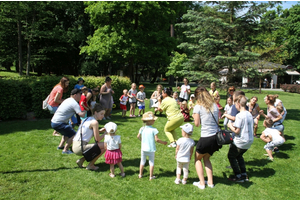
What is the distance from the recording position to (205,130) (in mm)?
4414

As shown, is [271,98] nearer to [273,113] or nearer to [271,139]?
[273,113]

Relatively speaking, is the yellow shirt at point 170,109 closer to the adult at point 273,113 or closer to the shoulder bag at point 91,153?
the shoulder bag at point 91,153

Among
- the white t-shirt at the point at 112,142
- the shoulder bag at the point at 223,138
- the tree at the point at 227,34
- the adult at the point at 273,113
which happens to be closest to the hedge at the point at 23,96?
the white t-shirt at the point at 112,142

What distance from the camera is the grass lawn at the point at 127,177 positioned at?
4242 millimetres

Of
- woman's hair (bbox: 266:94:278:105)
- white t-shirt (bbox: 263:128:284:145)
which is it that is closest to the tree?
woman's hair (bbox: 266:94:278:105)

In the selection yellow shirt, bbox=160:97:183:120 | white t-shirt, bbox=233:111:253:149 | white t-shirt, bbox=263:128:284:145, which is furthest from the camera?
yellow shirt, bbox=160:97:183:120

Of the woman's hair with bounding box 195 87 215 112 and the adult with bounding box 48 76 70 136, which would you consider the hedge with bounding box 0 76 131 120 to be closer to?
the adult with bounding box 48 76 70 136

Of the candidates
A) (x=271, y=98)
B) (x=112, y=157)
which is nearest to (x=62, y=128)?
(x=112, y=157)

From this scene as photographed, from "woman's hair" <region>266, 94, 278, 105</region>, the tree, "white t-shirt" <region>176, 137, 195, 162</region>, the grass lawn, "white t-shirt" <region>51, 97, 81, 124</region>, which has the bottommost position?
the grass lawn

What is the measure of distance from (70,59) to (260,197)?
30895 millimetres

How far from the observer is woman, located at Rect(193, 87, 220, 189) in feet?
14.2

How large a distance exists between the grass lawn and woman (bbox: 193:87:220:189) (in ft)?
1.23

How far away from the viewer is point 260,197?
169 inches

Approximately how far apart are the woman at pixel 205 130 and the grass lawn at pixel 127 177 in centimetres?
37
